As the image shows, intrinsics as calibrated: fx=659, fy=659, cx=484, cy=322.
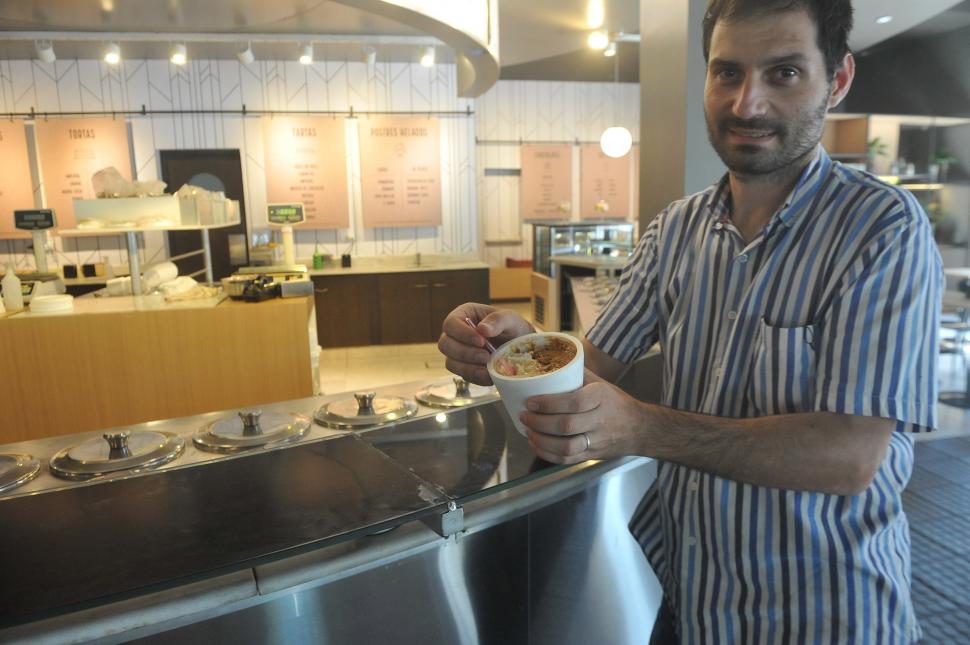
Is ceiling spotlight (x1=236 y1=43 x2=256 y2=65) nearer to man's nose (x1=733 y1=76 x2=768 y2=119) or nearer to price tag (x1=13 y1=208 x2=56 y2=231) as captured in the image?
price tag (x1=13 y1=208 x2=56 y2=231)

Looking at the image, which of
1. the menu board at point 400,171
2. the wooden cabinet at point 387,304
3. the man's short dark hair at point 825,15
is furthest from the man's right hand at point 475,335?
the menu board at point 400,171

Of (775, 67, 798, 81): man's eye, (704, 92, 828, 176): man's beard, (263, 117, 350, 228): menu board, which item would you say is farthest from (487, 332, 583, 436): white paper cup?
(263, 117, 350, 228): menu board

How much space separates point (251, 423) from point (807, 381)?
1.34 m

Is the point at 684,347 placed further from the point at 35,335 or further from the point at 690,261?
the point at 35,335

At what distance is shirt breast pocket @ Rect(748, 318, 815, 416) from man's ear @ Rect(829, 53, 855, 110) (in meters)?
0.42

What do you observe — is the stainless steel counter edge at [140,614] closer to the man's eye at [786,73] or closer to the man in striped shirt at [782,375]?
the man in striped shirt at [782,375]

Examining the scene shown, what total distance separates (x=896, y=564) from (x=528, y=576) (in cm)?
83

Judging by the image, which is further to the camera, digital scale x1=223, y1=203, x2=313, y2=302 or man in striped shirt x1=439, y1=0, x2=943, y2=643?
digital scale x1=223, y1=203, x2=313, y2=302

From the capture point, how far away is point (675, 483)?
129 centimetres

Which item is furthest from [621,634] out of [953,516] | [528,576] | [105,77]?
[105,77]

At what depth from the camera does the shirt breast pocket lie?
3.55 feet

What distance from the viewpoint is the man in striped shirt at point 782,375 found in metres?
0.98

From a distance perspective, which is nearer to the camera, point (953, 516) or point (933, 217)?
point (953, 516)

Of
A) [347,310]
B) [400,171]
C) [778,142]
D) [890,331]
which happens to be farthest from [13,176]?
[890,331]
